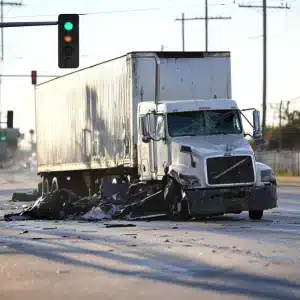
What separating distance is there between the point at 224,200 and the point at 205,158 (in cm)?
104

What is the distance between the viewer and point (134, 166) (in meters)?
26.1

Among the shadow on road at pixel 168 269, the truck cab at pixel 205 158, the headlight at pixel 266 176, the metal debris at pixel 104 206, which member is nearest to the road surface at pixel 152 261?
the shadow on road at pixel 168 269

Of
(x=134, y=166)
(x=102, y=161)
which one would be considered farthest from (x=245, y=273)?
(x=102, y=161)

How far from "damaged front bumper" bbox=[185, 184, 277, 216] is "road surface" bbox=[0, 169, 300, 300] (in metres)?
0.70

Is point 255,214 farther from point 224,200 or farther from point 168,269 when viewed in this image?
point 168,269

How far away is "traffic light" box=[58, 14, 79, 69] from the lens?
2655cm

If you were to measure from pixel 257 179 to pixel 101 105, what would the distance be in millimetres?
7437

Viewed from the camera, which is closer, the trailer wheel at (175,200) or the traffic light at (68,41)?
the trailer wheel at (175,200)

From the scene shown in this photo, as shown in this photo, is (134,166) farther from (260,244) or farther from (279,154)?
(279,154)

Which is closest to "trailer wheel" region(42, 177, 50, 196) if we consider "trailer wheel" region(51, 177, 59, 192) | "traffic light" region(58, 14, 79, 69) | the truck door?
"trailer wheel" region(51, 177, 59, 192)

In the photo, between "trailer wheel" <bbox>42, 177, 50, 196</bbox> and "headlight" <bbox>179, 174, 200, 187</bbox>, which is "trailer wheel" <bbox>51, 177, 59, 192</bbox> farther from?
"headlight" <bbox>179, 174, 200, 187</bbox>

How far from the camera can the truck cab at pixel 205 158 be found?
22.8m

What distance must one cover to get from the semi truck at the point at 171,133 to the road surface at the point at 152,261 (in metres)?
1.24

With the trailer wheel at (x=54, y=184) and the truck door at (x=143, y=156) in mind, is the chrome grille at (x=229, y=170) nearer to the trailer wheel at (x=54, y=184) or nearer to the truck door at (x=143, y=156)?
the truck door at (x=143, y=156)
